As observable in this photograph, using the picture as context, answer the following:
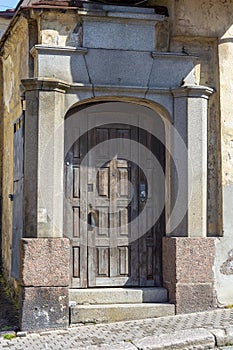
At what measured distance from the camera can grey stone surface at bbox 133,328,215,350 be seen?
19.1ft

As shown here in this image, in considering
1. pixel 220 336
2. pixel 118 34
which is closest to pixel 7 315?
pixel 220 336

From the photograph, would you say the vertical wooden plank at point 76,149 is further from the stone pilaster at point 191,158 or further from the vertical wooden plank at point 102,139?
the stone pilaster at point 191,158

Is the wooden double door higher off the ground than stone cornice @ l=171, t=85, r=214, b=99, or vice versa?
stone cornice @ l=171, t=85, r=214, b=99

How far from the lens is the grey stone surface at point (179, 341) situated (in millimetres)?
5816

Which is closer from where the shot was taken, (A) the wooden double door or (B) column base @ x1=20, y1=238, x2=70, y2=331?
(B) column base @ x1=20, y1=238, x2=70, y2=331

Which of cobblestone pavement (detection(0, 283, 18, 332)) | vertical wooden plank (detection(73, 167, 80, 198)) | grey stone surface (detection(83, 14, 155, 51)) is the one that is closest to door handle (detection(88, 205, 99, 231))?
vertical wooden plank (detection(73, 167, 80, 198))

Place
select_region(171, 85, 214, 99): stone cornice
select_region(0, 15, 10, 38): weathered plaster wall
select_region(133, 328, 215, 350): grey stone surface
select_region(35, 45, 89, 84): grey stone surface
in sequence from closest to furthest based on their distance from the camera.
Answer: select_region(133, 328, 215, 350): grey stone surface < select_region(35, 45, 89, 84): grey stone surface < select_region(171, 85, 214, 99): stone cornice < select_region(0, 15, 10, 38): weathered plaster wall

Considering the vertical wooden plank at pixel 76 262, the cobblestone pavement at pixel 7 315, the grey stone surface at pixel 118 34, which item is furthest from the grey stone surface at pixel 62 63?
the cobblestone pavement at pixel 7 315

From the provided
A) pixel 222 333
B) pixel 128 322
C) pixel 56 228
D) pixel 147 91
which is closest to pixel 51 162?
pixel 56 228

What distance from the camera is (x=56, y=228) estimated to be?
670 cm

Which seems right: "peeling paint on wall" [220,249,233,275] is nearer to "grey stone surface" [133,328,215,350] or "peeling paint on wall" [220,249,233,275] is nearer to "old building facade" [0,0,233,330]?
"old building facade" [0,0,233,330]

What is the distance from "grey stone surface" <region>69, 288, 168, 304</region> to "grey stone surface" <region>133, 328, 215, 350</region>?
105cm

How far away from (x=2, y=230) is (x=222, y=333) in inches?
182

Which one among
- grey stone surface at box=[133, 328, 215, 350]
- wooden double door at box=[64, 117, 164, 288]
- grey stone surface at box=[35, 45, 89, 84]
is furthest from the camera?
wooden double door at box=[64, 117, 164, 288]
